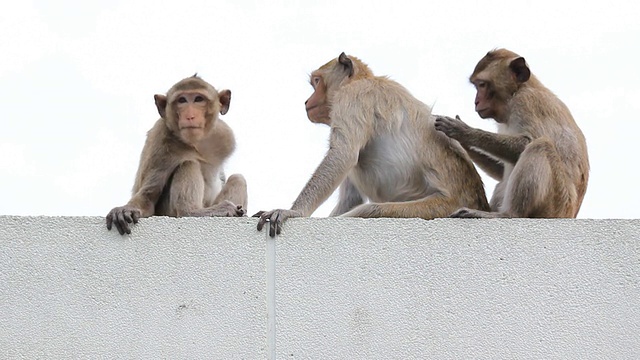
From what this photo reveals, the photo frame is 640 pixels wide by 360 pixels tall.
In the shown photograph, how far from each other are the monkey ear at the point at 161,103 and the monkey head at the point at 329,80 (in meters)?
0.88

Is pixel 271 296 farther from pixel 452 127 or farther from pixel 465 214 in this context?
pixel 452 127

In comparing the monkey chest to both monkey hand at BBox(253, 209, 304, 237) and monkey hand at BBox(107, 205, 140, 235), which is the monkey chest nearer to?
monkey hand at BBox(107, 205, 140, 235)

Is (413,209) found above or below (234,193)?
below

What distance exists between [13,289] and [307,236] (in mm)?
1372

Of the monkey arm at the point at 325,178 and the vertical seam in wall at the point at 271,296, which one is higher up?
the monkey arm at the point at 325,178

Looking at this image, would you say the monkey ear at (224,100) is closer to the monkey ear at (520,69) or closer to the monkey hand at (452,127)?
the monkey hand at (452,127)

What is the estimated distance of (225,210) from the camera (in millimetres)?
5188

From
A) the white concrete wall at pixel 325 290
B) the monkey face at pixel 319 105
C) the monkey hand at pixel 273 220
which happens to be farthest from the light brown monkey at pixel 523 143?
the monkey hand at pixel 273 220

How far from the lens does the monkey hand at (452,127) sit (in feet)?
17.5

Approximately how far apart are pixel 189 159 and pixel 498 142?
181cm

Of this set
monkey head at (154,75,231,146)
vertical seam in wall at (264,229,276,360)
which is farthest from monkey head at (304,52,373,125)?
vertical seam in wall at (264,229,276,360)

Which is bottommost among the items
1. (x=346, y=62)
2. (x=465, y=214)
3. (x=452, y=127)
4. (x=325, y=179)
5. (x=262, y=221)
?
(x=262, y=221)

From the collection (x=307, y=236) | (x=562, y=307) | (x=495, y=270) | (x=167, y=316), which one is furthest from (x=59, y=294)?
(x=562, y=307)

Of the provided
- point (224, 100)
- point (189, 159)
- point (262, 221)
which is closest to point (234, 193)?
point (189, 159)
